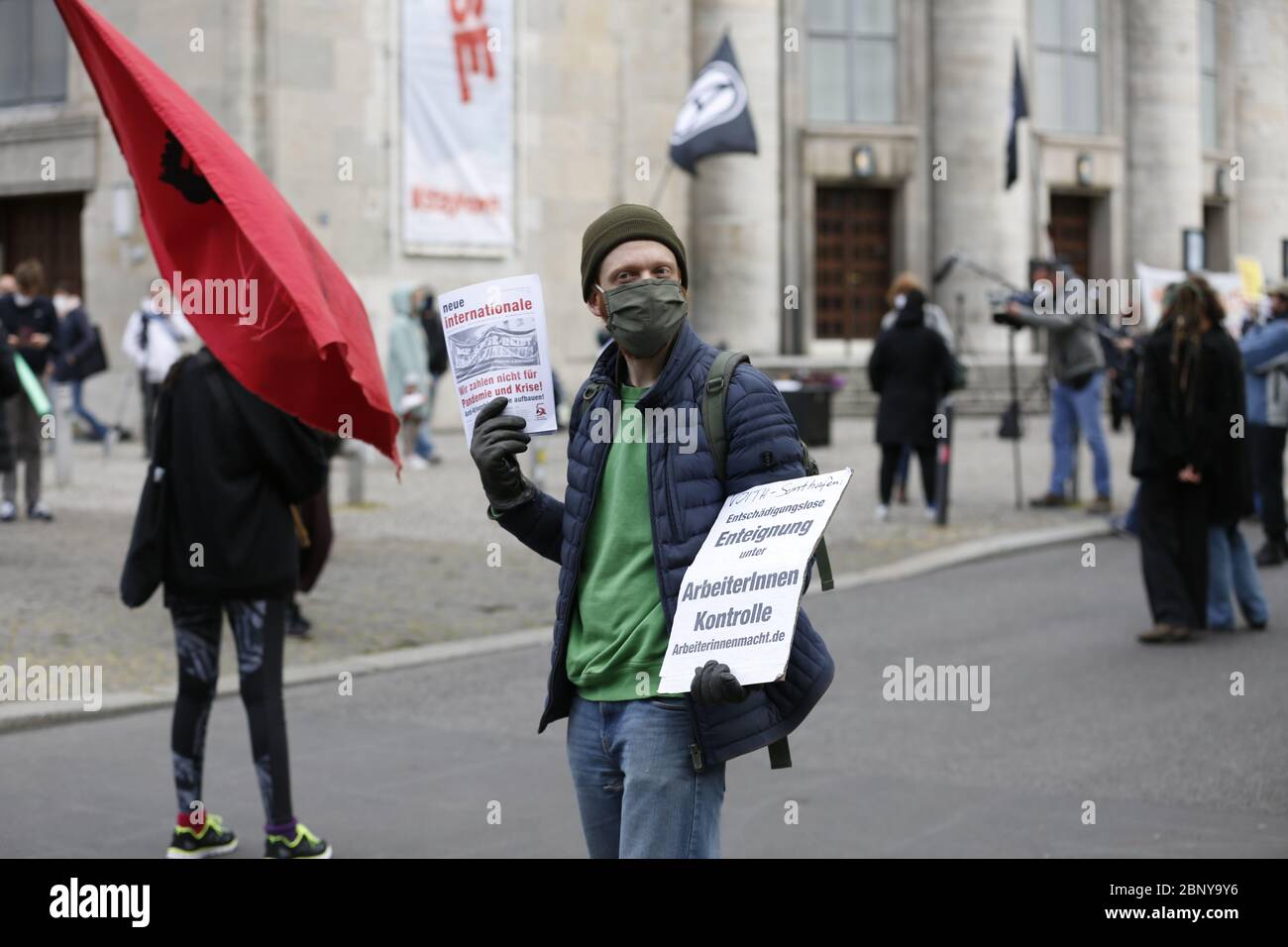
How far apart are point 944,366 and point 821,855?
10.5 meters

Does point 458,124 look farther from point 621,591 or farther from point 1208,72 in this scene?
point 1208,72

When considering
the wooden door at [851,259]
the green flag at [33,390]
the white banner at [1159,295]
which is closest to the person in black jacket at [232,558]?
the green flag at [33,390]

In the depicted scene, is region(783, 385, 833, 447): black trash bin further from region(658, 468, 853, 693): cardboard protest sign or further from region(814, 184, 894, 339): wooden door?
region(658, 468, 853, 693): cardboard protest sign

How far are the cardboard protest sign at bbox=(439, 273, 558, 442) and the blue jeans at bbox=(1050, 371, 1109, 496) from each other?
42.0 feet

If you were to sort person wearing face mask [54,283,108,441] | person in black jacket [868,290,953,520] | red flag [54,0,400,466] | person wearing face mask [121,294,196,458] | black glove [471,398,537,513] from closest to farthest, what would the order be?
black glove [471,398,537,513] < red flag [54,0,400,466] < person in black jacket [868,290,953,520] < person wearing face mask [54,283,108,441] < person wearing face mask [121,294,196,458]

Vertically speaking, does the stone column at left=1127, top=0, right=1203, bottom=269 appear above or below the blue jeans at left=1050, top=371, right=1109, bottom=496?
above

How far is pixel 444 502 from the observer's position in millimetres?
17016

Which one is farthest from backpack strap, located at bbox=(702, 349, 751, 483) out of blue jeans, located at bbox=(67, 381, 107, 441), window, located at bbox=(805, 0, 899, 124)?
window, located at bbox=(805, 0, 899, 124)

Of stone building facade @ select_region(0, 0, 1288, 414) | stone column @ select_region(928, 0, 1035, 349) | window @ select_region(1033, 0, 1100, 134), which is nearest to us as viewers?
stone building facade @ select_region(0, 0, 1288, 414)

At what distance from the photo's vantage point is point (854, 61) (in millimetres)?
33688

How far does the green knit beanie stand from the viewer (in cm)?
388

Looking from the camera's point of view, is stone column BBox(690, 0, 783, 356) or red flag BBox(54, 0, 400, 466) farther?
stone column BBox(690, 0, 783, 356)
